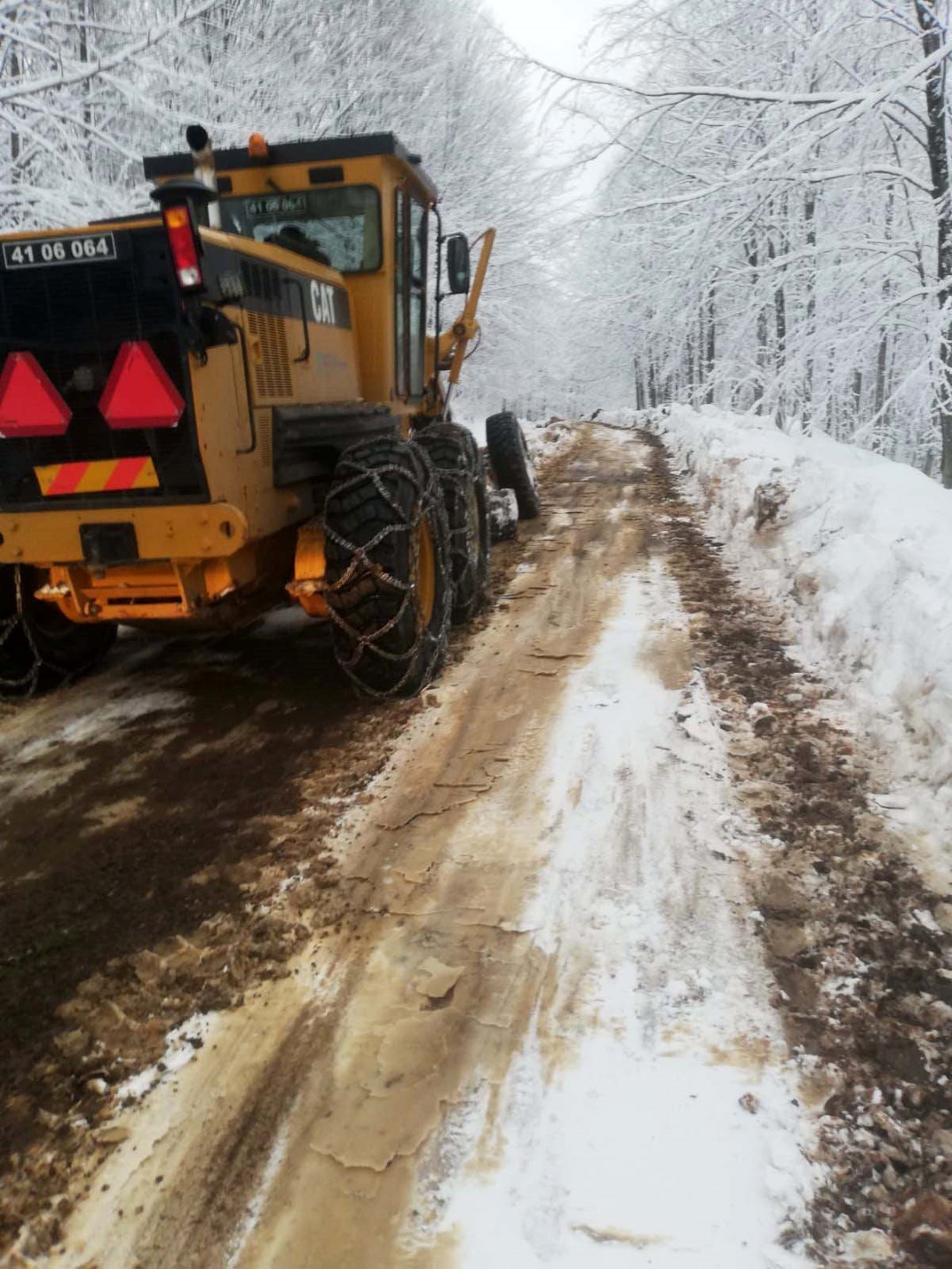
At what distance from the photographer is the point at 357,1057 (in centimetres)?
221

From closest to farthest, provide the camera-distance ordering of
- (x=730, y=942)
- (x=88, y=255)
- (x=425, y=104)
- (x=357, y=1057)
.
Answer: (x=357, y=1057) → (x=730, y=942) → (x=88, y=255) → (x=425, y=104)

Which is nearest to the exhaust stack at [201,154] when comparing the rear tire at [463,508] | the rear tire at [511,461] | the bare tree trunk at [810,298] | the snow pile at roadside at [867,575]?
the rear tire at [463,508]

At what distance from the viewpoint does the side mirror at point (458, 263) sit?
243 inches

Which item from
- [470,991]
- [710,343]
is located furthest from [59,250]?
[710,343]

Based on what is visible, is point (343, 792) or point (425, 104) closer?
point (343, 792)

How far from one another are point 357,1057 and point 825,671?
10.8ft

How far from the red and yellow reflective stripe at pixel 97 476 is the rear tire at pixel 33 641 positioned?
0.87m

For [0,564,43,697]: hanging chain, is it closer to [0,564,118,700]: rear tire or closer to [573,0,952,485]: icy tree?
[0,564,118,700]: rear tire

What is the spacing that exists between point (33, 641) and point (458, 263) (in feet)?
13.2

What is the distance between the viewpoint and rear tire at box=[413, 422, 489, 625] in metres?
5.59

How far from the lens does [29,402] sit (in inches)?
141

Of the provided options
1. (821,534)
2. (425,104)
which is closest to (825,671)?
(821,534)

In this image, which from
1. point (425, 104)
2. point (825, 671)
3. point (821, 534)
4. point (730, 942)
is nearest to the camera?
point (730, 942)

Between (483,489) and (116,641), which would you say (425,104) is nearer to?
(483,489)
